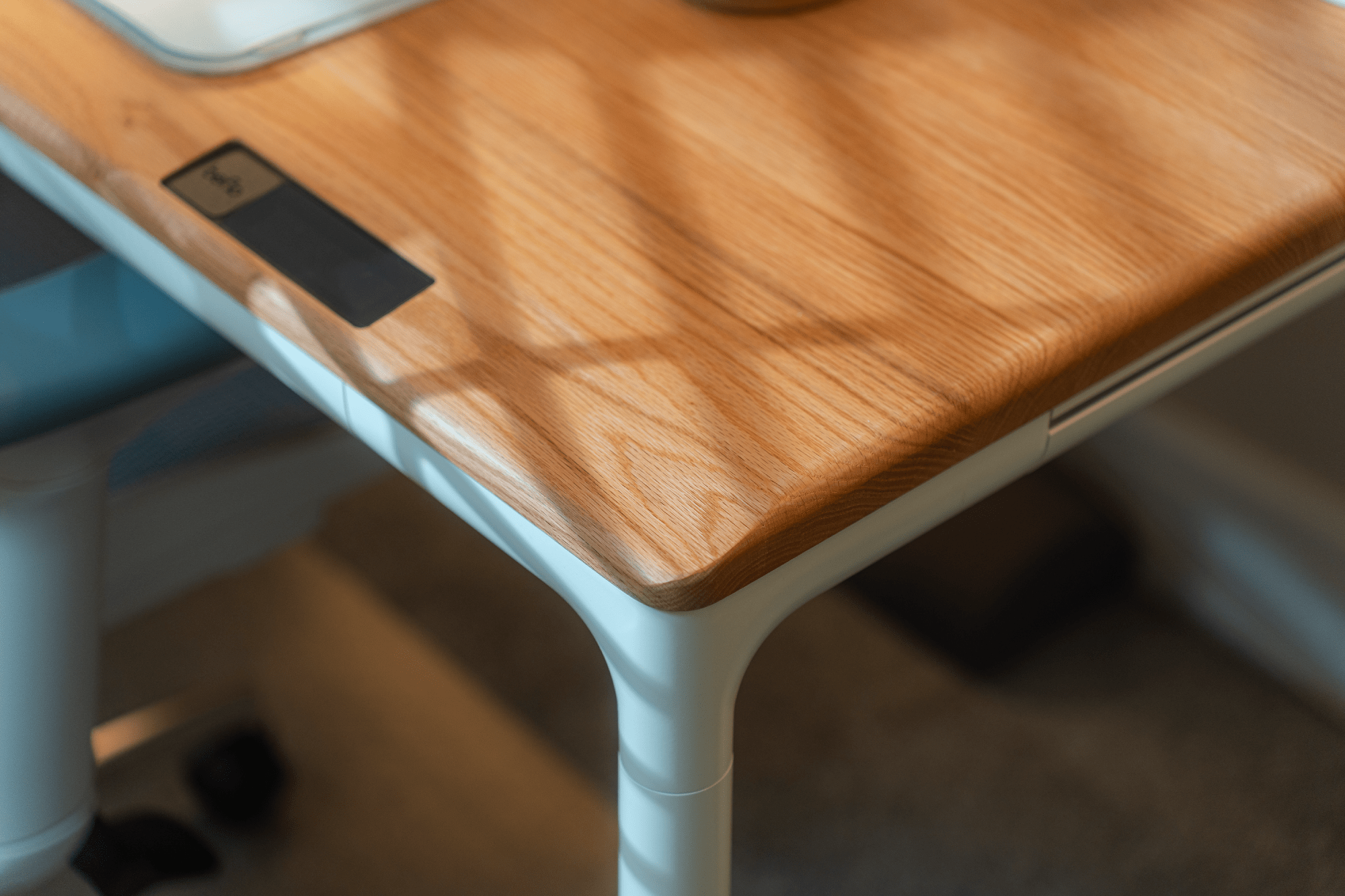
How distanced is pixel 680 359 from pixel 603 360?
0.03m

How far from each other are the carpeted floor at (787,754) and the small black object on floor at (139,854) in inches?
1.0

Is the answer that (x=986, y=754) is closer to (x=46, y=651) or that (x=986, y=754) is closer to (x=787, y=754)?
(x=787, y=754)

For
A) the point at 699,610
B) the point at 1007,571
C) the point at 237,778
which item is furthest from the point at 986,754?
the point at 699,610

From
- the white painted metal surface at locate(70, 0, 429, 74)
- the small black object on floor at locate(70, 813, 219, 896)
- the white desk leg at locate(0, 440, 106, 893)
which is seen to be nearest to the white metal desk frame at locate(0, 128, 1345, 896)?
the white painted metal surface at locate(70, 0, 429, 74)

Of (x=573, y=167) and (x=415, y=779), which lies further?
(x=415, y=779)

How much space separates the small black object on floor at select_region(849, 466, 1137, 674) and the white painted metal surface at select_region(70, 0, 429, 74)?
0.74 m

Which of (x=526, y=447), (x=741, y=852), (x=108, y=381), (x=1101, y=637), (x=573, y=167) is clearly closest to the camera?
(x=526, y=447)

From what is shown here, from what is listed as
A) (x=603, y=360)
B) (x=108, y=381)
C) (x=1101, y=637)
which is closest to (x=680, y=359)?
(x=603, y=360)

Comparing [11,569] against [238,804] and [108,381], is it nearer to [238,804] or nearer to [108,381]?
[108,381]

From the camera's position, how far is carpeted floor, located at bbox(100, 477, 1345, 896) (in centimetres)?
110

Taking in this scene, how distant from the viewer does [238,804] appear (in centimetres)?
113

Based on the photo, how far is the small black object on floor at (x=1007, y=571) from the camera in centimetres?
123

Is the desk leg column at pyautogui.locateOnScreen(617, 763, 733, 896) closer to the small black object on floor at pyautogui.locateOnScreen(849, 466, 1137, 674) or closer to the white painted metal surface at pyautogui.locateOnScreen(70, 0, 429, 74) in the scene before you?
the white painted metal surface at pyautogui.locateOnScreen(70, 0, 429, 74)

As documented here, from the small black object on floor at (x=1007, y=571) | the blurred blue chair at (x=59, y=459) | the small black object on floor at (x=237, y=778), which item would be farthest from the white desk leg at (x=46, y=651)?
the small black object on floor at (x=1007, y=571)
